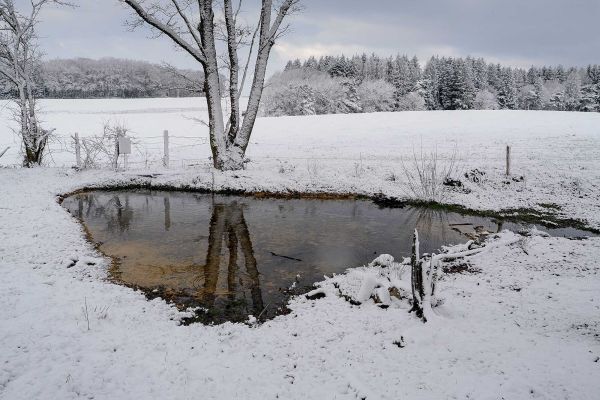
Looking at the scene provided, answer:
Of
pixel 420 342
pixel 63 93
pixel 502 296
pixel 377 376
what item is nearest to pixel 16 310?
pixel 377 376

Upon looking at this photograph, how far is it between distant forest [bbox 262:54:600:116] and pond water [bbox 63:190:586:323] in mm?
49831

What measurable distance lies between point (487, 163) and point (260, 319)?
15220 millimetres

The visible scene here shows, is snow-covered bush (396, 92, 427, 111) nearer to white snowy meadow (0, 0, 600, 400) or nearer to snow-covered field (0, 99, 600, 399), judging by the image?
white snowy meadow (0, 0, 600, 400)

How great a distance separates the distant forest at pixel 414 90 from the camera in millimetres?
61188

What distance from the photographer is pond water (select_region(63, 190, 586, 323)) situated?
6113mm

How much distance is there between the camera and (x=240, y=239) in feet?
28.3

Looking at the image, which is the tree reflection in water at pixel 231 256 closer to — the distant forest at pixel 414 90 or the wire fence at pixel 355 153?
the wire fence at pixel 355 153

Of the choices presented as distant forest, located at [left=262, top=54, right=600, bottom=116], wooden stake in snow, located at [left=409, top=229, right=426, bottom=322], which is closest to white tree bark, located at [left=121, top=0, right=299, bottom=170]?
wooden stake in snow, located at [left=409, top=229, right=426, bottom=322]

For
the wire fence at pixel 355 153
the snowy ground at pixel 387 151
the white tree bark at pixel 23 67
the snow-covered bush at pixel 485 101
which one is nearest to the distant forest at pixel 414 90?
the snow-covered bush at pixel 485 101

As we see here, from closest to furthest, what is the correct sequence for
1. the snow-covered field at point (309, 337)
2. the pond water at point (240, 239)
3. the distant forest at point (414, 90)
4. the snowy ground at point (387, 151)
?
1. the snow-covered field at point (309, 337)
2. the pond water at point (240, 239)
3. the snowy ground at point (387, 151)
4. the distant forest at point (414, 90)

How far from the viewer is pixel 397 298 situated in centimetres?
538

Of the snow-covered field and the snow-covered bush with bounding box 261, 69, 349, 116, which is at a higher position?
the snow-covered bush with bounding box 261, 69, 349, 116

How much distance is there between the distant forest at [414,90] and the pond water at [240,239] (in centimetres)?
4983

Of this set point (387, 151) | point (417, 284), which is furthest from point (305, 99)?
point (417, 284)
